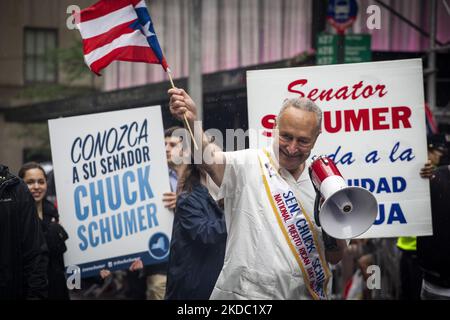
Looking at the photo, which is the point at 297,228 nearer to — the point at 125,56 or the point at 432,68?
the point at 125,56

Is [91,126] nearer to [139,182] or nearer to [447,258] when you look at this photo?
[139,182]

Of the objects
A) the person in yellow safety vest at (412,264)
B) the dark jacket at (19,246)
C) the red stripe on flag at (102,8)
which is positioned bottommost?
the person in yellow safety vest at (412,264)

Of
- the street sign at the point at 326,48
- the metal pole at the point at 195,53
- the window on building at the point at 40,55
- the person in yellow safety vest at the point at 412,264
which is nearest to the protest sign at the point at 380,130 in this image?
the person in yellow safety vest at the point at 412,264

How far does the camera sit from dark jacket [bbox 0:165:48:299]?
546 cm

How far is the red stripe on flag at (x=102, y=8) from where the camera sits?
5.84m

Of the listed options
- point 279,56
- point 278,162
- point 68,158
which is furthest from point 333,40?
point 278,162

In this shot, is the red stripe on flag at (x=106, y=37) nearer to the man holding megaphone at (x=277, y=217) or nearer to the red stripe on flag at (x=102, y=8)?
the red stripe on flag at (x=102, y=8)

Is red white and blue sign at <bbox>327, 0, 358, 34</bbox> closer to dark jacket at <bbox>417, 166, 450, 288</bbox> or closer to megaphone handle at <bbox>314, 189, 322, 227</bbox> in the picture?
dark jacket at <bbox>417, 166, 450, 288</bbox>

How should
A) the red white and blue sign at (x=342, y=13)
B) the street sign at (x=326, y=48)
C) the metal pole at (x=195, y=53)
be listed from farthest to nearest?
the red white and blue sign at (x=342, y=13), the metal pole at (x=195, y=53), the street sign at (x=326, y=48)

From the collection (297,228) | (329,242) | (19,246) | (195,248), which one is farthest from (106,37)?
(329,242)

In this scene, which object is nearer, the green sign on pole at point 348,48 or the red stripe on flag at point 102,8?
the red stripe on flag at point 102,8

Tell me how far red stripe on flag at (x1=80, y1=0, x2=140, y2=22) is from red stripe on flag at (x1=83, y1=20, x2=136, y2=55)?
110mm

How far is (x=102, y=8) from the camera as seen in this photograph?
5.86m

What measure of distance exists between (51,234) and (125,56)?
6.47 ft
